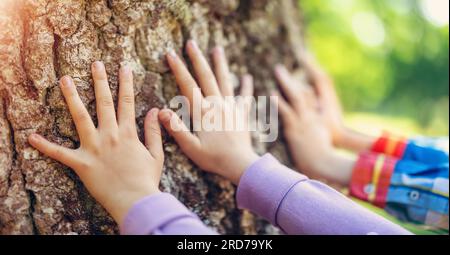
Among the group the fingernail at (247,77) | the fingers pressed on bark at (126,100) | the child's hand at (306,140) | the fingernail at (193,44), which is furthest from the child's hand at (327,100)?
the fingers pressed on bark at (126,100)

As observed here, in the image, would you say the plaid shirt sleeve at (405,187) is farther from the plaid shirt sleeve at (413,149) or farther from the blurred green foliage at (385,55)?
the blurred green foliage at (385,55)

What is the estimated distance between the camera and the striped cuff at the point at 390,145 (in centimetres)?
184

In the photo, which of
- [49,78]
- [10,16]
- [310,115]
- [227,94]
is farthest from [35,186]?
[310,115]

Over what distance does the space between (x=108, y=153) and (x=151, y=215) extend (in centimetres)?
22

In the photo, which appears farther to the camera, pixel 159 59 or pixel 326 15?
pixel 326 15

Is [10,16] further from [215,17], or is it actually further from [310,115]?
[310,115]

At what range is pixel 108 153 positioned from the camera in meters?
1.21

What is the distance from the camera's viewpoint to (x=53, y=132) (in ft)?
4.06

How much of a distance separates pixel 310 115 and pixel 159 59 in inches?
31.9

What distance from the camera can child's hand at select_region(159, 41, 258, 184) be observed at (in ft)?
4.70

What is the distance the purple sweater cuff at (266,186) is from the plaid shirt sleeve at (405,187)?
0.54 m

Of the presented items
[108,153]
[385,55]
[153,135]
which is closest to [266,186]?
[153,135]

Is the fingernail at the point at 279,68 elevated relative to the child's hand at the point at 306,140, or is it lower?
elevated

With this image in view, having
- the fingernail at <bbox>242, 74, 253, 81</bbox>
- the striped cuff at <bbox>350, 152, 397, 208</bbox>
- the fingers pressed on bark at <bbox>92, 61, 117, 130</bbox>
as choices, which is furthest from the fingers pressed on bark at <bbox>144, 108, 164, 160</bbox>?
the striped cuff at <bbox>350, 152, 397, 208</bbox>
